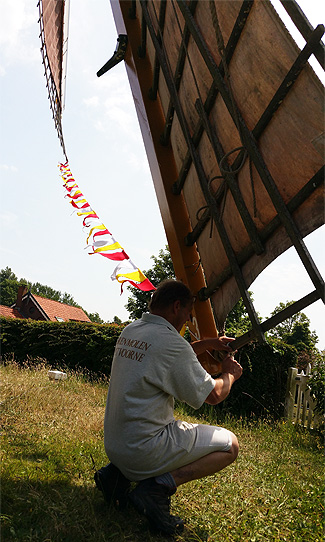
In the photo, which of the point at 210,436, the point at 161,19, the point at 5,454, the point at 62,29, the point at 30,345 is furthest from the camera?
the point at 30,345

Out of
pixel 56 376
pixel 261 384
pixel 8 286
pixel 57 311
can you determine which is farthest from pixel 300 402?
pixel 8 286

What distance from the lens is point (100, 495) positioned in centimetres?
232

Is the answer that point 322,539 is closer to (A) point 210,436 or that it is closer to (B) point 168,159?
(A) point 210,436

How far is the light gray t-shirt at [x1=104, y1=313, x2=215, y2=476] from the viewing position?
1.96 metres

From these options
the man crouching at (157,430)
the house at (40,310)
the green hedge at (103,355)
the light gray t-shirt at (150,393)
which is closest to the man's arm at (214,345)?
the man crouching at (157,430)

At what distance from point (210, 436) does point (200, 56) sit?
217 centimetres

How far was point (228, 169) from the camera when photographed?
2.29 metres

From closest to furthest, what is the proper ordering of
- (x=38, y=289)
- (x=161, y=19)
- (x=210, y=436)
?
1. (x=210, y=436)
2. (x=161, y=19)
3. (x=38, y=289)

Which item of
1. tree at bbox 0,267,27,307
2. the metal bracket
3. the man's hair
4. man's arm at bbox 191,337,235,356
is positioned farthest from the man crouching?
tree at bbox 0,267,27,307

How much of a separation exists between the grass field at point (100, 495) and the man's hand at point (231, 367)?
75 centimetres

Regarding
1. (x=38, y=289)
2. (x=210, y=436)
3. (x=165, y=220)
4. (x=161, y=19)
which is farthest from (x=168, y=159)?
(x=38, y=289)

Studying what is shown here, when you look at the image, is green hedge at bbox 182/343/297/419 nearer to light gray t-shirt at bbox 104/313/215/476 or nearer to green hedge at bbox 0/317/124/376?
green hedge at bbox 0/317/124/376

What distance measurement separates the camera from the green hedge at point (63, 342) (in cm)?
988

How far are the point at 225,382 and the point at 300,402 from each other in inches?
194
